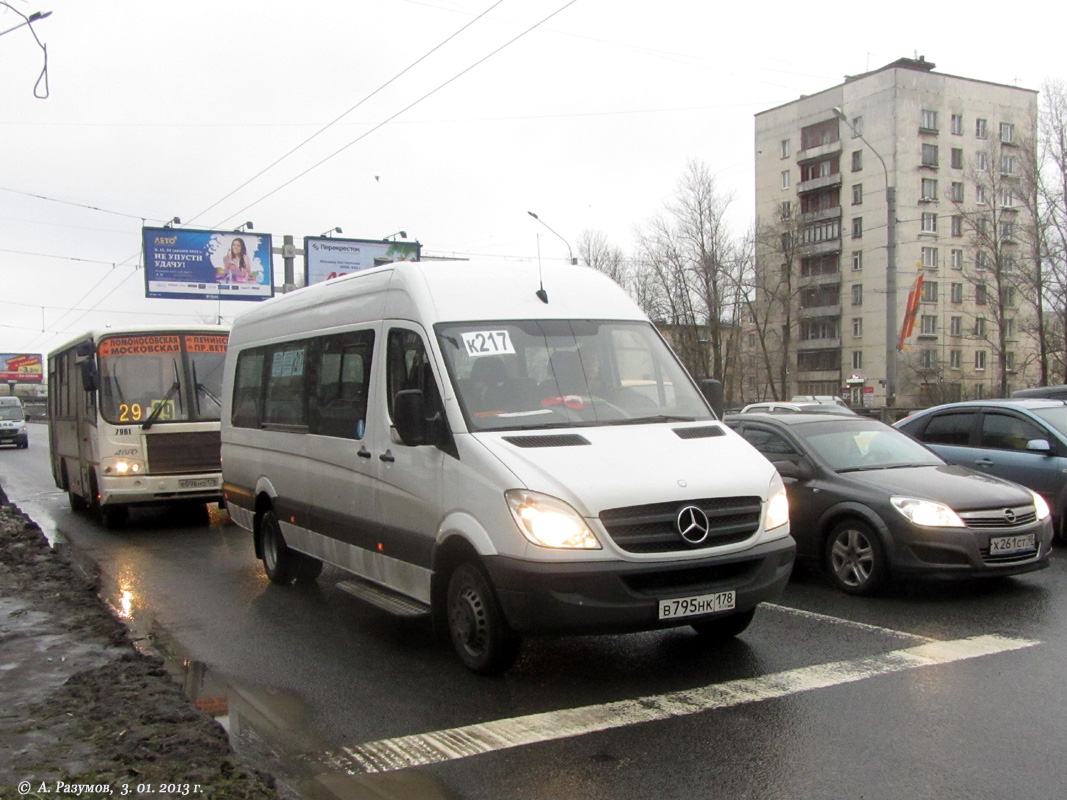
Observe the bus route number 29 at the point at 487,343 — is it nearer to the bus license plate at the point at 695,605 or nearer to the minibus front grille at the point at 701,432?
the minibus front grille at the point at 701,432

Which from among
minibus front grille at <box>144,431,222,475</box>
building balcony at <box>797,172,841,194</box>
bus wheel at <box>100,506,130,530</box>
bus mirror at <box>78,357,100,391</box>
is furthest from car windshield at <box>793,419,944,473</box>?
building balcony at <box>797,172,841,194</box>

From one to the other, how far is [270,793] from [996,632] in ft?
16.3

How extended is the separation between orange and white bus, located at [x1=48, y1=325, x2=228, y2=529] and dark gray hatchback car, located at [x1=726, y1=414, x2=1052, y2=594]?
318 inches

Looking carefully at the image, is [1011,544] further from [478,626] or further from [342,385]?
[342,385]

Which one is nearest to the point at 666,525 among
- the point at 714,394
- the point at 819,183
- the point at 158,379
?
the point at 714,394

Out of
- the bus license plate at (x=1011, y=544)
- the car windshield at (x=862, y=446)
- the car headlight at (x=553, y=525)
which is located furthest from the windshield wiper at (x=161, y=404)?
the bus license plate at (x=1011, y=544)

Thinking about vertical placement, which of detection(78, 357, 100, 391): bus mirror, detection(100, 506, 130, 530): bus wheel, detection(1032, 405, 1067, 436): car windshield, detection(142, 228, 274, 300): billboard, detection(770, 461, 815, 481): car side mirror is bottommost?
detection(100, 506, 130, 530): bus wheel

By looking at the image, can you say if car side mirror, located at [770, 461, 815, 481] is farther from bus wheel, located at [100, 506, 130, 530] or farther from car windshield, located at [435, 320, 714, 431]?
bus wheel, located at [100, 506, 130, 530]

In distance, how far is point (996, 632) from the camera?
6.53 metres

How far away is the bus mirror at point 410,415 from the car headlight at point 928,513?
4089mm

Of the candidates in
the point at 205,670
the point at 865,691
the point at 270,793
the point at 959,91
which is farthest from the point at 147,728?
the point at 959,91

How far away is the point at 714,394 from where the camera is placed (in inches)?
279

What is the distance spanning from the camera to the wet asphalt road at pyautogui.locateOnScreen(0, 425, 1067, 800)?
412 centimetres

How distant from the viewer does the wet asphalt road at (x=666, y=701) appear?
412cm
